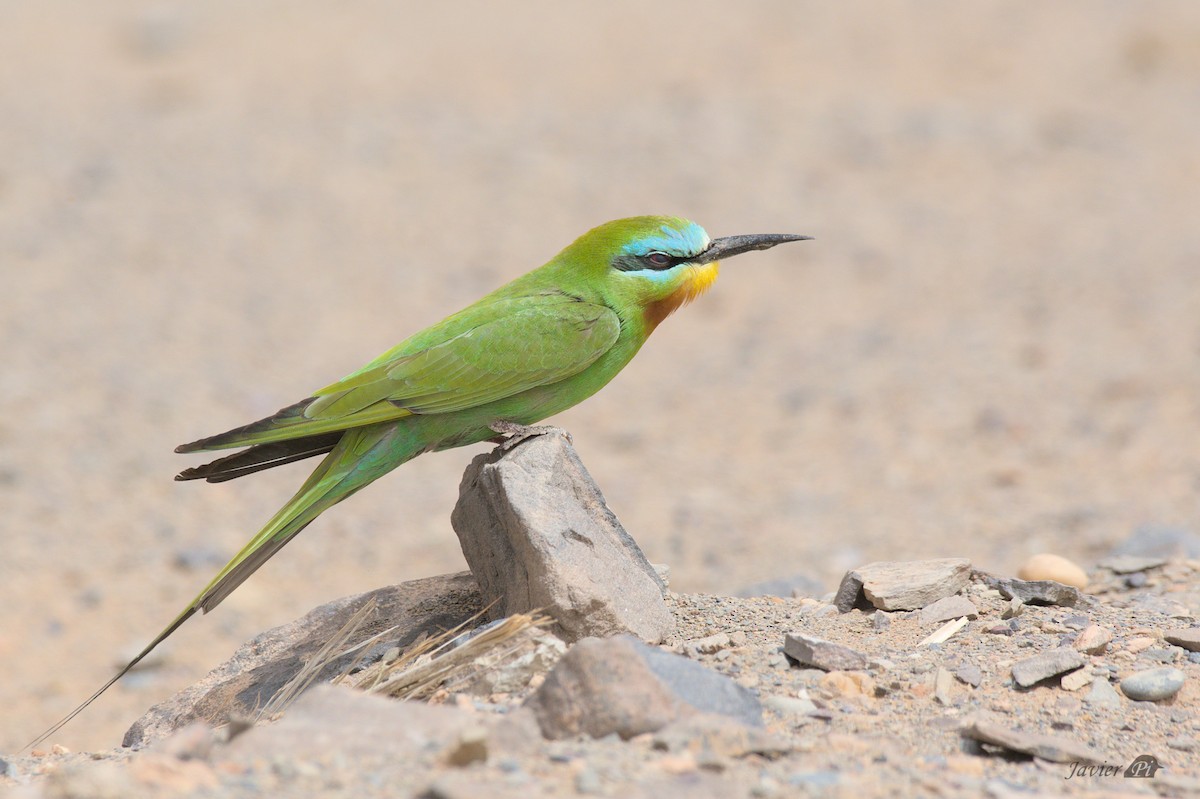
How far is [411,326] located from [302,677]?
586cm

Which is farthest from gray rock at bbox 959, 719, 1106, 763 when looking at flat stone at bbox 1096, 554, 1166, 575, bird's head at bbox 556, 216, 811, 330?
flat stone at bbox 1096, 554, 1166, 575

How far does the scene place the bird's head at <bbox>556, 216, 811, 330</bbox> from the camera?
163 inches

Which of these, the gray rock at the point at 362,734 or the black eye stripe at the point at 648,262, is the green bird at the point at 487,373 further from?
the gray rock at the point at 362,734

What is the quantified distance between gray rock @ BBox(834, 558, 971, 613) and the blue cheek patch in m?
1.15

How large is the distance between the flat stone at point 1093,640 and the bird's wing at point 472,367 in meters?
1.60

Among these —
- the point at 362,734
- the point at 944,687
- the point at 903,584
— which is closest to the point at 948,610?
the point at 903,584

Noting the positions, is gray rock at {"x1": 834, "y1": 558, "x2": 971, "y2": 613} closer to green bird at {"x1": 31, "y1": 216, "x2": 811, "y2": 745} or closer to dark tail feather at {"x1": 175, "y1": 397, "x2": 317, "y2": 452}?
green bird at {"x1": 31, "y1": 216, "x2": 811, "y2": 745}

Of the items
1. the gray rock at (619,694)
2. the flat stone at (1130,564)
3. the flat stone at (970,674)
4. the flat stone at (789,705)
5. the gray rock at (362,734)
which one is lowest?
the flat stone at (1130,564)

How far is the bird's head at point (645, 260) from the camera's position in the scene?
4.15 meters

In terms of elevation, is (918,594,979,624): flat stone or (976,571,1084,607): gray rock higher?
(918,594,979,624): flat stone

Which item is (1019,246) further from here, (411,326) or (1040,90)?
(411,326)

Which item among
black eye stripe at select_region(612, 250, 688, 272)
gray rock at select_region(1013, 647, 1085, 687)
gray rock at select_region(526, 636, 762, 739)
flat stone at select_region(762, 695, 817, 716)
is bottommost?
gray rock at select_region(1013, 647, 1085, 687)

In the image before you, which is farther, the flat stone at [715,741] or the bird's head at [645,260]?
the bird's head at [645,260]

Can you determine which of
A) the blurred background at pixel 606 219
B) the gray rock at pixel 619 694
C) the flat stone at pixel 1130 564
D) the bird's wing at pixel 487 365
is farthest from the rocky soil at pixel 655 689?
the blurred background at pixel 606 219
